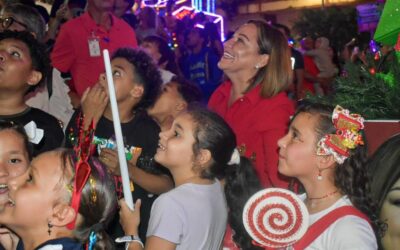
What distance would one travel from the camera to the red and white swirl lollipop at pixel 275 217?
2682 mm

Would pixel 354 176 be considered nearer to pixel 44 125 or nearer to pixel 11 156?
pixel 11 156

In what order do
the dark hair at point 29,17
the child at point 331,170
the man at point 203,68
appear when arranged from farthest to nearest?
the man at point 203,68
the dark hair at point 29,17
the child at point 331,170

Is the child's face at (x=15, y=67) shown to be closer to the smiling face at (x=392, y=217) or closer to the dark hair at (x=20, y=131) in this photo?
the dark hair at (x=20, y=131)

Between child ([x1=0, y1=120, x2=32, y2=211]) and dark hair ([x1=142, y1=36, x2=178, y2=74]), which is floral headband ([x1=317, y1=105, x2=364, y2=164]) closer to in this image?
child ([x1=0, y1=120, x2=32, y2=211])

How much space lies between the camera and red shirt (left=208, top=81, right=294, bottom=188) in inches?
137

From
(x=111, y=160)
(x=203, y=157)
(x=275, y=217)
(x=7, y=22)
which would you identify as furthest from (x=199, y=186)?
(x=7, y=22)

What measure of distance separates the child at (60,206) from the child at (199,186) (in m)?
0.36

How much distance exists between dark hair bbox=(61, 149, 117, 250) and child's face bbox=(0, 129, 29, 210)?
0.51 m

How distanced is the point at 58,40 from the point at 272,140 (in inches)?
101

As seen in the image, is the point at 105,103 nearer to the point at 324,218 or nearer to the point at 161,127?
the point at 161,127

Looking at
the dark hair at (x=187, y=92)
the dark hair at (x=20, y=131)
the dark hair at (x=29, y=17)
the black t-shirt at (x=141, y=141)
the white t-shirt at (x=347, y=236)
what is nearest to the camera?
the white t-shirt at (x=347, y=236)

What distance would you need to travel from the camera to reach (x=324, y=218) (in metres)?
2.70

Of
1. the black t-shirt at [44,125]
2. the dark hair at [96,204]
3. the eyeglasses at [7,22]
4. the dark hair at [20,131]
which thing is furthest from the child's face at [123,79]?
the dark hair at [96,204]

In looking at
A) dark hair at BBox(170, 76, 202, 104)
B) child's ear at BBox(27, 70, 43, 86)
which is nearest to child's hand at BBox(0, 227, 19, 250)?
child's ear at BBox(27, 70, 43, 86)
